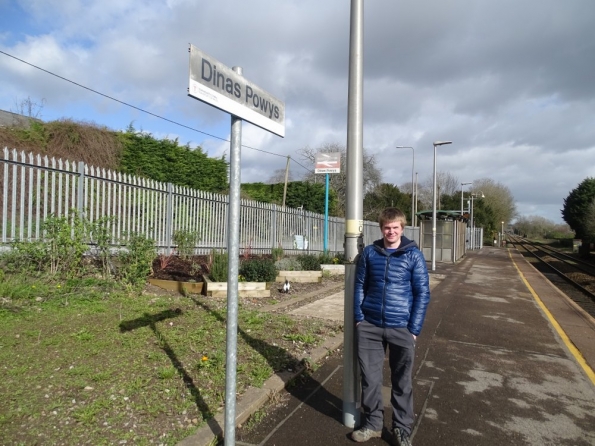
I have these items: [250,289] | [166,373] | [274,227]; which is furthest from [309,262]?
[166,373]

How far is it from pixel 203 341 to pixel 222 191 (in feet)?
43.4

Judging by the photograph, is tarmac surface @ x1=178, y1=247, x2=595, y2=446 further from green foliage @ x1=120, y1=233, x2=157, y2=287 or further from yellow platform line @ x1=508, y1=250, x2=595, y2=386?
green foliage @ x1=120, y1=233, x2=157, y2=287

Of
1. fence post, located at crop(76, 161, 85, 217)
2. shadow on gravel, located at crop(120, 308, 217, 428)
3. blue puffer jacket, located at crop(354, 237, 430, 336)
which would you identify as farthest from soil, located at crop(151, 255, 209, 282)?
blue puffer jacket, located at crop(354, 237, 430, 336)

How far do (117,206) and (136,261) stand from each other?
2.44 metres

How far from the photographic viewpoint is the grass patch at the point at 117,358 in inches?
124

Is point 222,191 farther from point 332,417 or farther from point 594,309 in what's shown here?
point 332,417

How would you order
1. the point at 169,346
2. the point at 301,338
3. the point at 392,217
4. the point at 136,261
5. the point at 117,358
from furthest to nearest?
1. the point at 136,261
2. the point at 301,338
3. the point at 169,346
4. the point at 117,358
5. the point at 392,217

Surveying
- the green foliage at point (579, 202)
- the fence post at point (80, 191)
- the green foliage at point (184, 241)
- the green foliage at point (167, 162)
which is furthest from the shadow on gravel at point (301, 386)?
the green foliage at point (579, 202)

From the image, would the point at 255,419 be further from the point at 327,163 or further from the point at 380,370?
the point at 327,163

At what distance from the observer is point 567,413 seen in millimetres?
4020

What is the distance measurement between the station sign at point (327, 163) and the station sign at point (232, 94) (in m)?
11.6

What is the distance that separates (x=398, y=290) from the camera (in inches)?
132

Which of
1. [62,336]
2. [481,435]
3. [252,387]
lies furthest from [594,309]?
[62,336]

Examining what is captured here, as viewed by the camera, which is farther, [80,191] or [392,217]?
[80,191]
